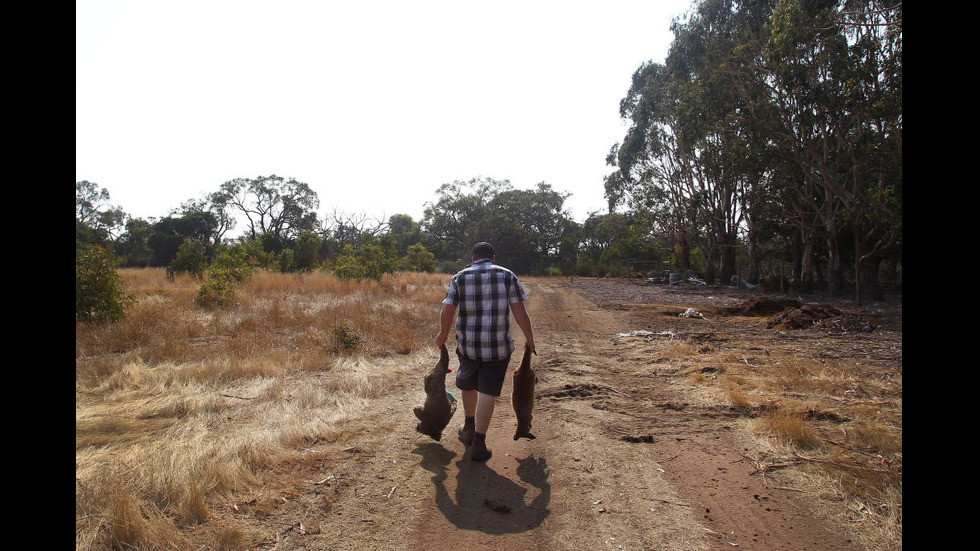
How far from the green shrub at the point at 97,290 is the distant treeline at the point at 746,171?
7200 mm

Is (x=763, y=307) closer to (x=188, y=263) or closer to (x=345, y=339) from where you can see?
(x=345, y=339)

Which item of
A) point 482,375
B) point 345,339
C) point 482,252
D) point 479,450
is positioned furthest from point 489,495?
point 345,339

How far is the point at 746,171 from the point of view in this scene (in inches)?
833

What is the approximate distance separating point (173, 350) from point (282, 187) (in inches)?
1934

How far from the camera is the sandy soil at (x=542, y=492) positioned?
2883 millimetres

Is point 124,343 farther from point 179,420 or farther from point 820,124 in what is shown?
point 820,124

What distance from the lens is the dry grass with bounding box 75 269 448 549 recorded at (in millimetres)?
2962

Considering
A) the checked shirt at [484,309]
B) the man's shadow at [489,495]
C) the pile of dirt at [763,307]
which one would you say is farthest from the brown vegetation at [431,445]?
the pile of dirt at [763,307]

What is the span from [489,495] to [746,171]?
21318 mm

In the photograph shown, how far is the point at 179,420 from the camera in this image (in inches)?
191

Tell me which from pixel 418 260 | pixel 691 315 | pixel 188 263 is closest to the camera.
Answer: pixel 691 315
